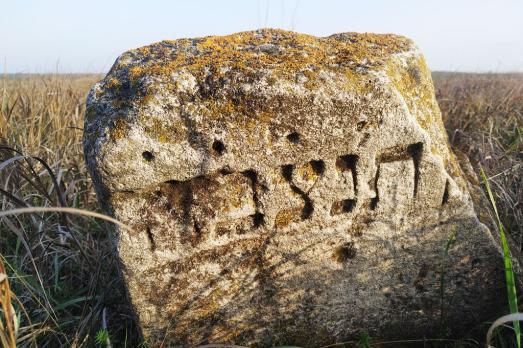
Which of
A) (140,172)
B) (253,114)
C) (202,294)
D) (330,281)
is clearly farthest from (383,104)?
(202,294)

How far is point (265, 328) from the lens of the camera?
6.17ft

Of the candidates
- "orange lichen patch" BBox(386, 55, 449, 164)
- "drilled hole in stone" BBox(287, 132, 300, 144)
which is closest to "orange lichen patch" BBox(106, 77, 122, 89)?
"drilled hole in stone" BBox(287, 132, 300, 144)

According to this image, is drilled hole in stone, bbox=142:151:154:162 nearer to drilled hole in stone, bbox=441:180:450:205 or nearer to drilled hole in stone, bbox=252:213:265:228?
drilled hole in stone, bbox=252:213:265:228

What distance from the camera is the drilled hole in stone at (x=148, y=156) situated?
151 cm

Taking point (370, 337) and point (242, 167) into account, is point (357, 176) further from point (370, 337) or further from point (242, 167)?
point (370, 337)

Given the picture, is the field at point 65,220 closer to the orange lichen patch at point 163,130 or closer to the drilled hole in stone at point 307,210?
the orange lichen patch at point 163,130

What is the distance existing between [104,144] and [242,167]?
47 centimetres

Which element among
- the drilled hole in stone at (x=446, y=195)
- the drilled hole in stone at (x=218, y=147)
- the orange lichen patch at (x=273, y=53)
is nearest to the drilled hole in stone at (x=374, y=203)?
the drilled hole in stone at (x=446, y=195)

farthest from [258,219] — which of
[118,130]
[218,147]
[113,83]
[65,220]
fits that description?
[65,220]

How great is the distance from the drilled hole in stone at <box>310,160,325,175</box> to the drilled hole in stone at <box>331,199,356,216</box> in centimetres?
15

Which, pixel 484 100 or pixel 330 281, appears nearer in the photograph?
pixel 330 281

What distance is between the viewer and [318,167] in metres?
1.68

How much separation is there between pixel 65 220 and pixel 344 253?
1.62 m

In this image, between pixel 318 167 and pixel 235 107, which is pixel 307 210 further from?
pixel 235 107
